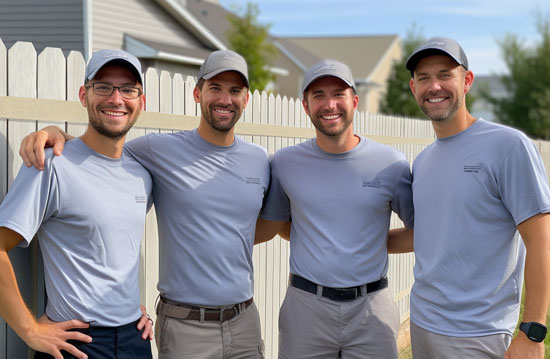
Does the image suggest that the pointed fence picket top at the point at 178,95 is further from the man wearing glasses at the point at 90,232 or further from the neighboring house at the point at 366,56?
the neighboring house at the point at 366,56

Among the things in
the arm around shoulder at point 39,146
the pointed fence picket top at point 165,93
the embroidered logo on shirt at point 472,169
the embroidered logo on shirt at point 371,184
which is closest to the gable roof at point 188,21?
the pointed fence picket top at point 165,93

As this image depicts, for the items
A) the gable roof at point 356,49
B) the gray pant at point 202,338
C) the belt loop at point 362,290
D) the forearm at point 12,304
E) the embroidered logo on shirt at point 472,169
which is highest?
the gable roof at point 356,49

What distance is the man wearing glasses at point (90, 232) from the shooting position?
2727mm

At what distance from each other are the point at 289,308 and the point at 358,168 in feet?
3.19

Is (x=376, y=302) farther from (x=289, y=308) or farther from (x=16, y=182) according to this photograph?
(x=16, y=182)

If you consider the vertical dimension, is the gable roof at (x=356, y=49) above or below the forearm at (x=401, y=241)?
above

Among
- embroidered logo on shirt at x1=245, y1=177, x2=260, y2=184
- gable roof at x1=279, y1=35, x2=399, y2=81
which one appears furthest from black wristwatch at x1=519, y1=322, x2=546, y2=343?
gable roof at x1=279, y1=35, x2=399, y2=81

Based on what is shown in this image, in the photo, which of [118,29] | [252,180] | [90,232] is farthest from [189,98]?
[118,29]

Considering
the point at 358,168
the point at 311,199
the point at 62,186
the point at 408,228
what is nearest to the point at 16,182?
the point at 62,186

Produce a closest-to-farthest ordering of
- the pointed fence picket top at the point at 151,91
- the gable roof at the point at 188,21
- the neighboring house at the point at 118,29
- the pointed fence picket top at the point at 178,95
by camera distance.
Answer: the pointed fence picket top at the point at 151,91 → the pointed fence picket top at the point at 178,95 → the neighboring house at the point at 118,29 → the gable roof at the point at 188,21

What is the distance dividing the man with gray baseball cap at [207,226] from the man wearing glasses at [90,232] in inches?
14.2

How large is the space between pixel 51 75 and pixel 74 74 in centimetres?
17

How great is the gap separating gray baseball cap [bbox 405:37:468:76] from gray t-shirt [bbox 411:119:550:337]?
1.31ft

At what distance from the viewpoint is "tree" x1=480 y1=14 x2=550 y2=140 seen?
127ft
